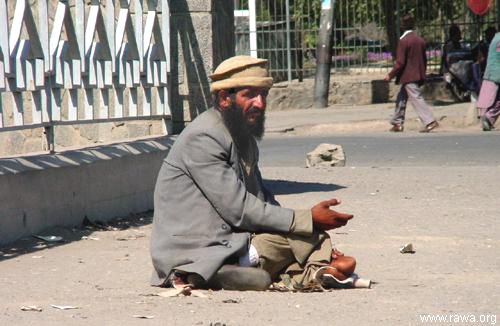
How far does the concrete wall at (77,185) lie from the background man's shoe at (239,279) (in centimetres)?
208

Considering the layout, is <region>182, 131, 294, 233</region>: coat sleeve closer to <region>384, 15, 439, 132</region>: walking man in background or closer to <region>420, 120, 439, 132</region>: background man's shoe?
<region>384, 15, 439, 132</region>: walking man in background

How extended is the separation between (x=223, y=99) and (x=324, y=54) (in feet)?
54.7

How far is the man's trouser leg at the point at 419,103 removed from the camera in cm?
1838

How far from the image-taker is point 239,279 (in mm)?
6379

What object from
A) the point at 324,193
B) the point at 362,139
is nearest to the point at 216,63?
the point at 324,193

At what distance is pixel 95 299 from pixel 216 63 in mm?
4430

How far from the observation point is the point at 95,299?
6.33 metres

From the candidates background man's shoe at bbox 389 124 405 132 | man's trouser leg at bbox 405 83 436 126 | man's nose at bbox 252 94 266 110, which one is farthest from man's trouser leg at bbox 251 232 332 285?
background man's shoe at bbox 389 124 405 132

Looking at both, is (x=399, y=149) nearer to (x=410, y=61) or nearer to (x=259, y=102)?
(x=410, y=61)

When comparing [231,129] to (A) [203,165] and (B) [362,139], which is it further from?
(B) [362,139]

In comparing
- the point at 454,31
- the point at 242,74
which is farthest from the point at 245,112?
the point at 454,31

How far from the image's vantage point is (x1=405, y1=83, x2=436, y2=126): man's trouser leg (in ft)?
60.3

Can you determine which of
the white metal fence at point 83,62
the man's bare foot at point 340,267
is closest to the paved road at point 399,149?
the white metal fence at point 83,62

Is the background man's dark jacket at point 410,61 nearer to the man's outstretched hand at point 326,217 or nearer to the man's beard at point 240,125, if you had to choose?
the man's beard at point 240,125
